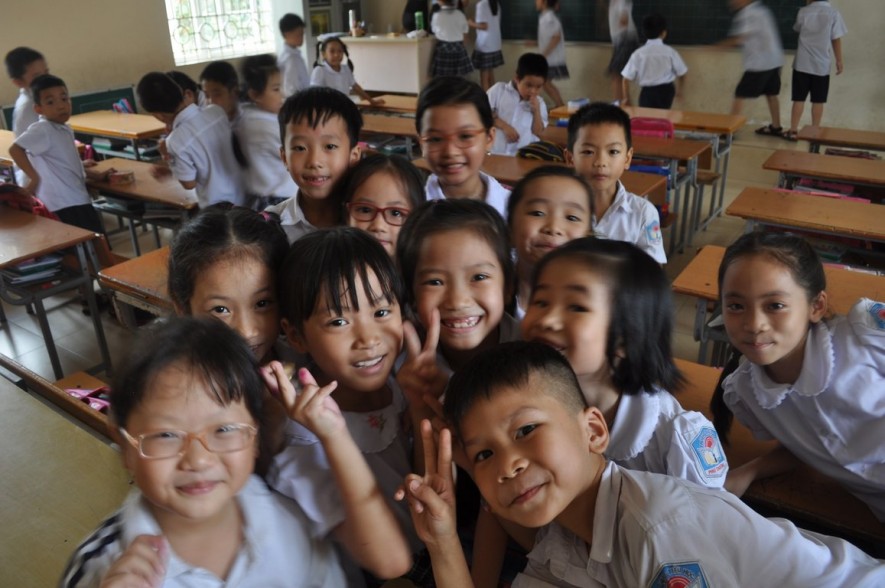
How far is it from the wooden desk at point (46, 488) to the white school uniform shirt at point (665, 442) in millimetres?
1022

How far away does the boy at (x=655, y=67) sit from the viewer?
6.30 meters

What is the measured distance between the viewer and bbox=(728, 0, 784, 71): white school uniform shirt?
20.6 ft

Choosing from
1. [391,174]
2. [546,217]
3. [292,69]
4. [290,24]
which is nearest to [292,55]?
[292,69]

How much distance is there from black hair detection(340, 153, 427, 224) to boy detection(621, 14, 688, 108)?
5.36 metres

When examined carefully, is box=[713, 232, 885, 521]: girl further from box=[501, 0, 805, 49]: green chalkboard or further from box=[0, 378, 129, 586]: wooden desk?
box=[501, 0, 805, 49]: green chalkboard

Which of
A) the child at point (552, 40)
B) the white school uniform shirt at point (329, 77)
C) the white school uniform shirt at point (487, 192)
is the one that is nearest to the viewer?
the white school uniform shirt at point (487, 192)

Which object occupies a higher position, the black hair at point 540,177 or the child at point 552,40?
the child at point 552,40

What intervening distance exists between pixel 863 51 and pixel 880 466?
7.10m

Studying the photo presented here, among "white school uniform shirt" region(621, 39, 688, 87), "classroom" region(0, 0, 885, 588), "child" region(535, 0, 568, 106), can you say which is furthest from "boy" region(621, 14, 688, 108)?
"child" region(535, 0, 568, 106)

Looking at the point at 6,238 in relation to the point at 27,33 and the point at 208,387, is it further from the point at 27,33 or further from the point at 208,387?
the point at 27,33

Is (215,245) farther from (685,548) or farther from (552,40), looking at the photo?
(552,40)

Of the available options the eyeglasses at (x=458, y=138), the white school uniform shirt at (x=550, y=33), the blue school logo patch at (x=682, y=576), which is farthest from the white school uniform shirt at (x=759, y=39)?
the blue school logo patch at (x=682, y=576)

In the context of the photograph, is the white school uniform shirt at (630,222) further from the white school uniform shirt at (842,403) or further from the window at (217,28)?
the window at (217,28)

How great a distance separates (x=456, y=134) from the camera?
210 cm
